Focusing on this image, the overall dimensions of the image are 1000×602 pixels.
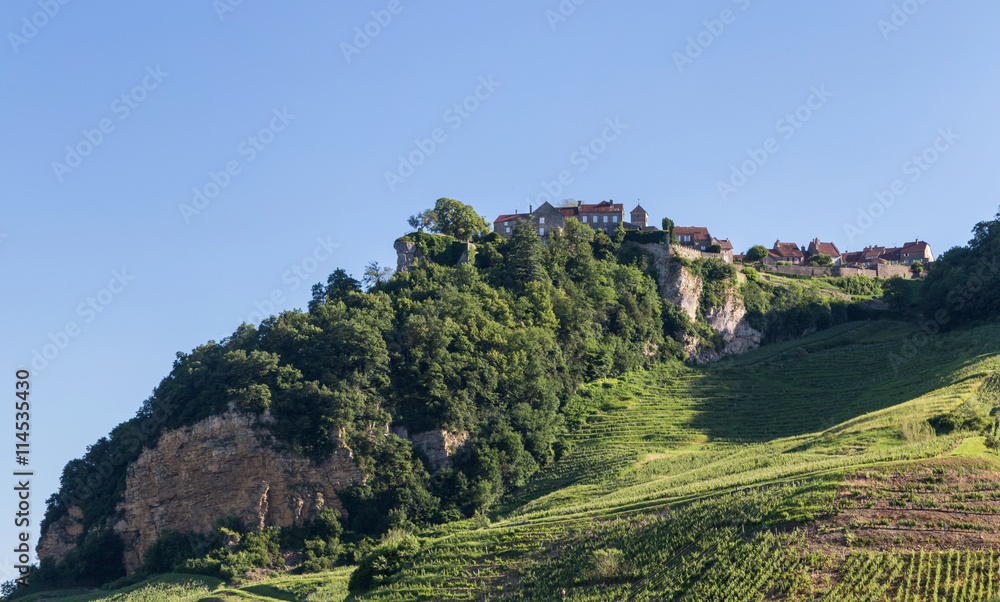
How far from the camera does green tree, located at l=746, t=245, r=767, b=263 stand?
3508 inches

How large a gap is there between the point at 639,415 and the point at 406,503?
54.7ft

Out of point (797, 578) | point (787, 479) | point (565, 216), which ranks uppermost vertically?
point (565, 216)

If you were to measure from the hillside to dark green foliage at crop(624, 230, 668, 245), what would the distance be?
943mm

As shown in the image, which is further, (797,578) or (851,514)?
→ (851,514)

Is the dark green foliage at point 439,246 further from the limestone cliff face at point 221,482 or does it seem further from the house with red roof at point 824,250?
the house with red roof at point 824,250

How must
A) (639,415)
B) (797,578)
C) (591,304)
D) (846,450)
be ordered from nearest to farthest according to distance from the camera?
(797,578) → (846,450) → (639,415) → (591,304)

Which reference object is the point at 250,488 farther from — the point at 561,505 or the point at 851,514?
the point at 851,514

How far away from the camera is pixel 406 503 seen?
53094 millimetres

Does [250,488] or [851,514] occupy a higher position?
[250,488]

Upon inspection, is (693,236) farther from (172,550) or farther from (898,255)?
(172,550)

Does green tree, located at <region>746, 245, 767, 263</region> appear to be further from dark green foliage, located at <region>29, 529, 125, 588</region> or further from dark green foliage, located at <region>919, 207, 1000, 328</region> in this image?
dark green foliage, located at <region>29, 529, 125, 588</region>

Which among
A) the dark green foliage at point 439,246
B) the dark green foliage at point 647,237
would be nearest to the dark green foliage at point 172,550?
the dark green foliage at point 439,246

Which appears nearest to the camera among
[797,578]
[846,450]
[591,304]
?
[797,578]

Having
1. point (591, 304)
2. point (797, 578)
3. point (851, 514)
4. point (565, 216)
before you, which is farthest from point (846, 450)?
point (565, 216)
